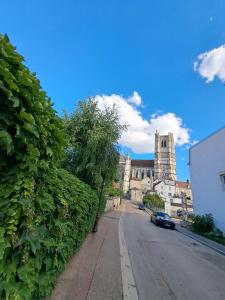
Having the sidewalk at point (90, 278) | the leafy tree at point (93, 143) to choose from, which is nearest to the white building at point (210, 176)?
the leafy tree at point (93, 143)

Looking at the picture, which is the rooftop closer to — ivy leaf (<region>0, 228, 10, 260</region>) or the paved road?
the paved road

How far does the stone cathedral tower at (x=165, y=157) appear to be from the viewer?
314 ft

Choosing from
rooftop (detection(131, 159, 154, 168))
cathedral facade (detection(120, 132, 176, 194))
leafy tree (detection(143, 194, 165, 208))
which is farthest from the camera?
rooftop (detection(131, 159, 154, 168))

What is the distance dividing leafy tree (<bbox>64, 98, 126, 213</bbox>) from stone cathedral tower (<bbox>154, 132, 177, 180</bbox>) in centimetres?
8496

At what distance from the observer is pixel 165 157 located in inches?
3888

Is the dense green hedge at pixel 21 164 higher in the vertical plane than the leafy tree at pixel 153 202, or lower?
lower

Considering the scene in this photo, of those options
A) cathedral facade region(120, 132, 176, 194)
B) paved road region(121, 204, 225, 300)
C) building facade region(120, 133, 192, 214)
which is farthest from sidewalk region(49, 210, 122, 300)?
cathedral facade region(120, 132, 176, 194)

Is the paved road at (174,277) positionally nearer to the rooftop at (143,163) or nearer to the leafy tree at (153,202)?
the leafy tree at (153,202)

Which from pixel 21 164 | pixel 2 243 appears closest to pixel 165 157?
pixel 21 164

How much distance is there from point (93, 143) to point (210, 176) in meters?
12.0

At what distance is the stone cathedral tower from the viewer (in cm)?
9576

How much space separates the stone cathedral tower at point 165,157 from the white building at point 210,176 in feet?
246

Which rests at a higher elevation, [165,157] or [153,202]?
[165,157]

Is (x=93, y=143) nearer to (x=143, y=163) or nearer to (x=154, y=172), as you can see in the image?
(x=154, y=172)
